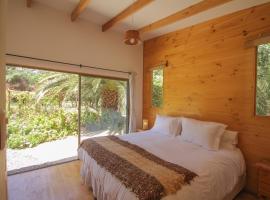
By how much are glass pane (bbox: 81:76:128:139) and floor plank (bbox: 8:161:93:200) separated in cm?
87

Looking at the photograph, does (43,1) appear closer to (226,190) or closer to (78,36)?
(78,36)

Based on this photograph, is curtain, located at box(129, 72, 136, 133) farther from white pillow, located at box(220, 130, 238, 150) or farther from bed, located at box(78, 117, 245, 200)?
white pillow, located at box(220, 130, 238, 150)

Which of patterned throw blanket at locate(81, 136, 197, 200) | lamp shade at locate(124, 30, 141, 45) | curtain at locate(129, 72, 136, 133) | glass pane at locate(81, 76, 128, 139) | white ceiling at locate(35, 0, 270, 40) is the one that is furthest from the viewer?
curtain at locate(129, 72, 136, 133)

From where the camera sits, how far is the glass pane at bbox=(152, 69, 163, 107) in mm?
3799

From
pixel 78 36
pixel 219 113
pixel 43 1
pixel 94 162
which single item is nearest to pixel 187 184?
pixel 94 162

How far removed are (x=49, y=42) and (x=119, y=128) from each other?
7.68 feet

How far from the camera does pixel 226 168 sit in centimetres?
187

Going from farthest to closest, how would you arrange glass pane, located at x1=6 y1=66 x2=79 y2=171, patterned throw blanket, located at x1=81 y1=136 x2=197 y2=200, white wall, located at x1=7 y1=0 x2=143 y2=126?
glass pane, located at x1=6 y1=66 x2=79 y2=171, white wall, located at x1=7 y1=0 x2=143 y2=126, patterned throw blanket, located at x1=81 y1=136 x2=197 y2=200

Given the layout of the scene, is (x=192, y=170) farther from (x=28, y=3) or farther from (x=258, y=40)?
(x=28, y=3)

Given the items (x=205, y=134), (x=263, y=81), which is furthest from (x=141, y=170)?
(x=263, y=81)

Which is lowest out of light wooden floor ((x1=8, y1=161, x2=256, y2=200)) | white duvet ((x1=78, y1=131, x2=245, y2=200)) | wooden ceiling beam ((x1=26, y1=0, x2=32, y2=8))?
light wooden floor ((x1=8, y1=161, x2=256, y2=200))

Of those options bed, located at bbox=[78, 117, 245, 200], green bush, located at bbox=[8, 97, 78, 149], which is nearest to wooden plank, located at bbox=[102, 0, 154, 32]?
green bush, located at bbox=[8, 97, 78, 149]

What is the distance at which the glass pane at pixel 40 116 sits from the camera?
9.02 feet

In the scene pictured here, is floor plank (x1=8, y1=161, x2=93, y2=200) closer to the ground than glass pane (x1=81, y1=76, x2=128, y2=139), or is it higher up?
closer to the ground
